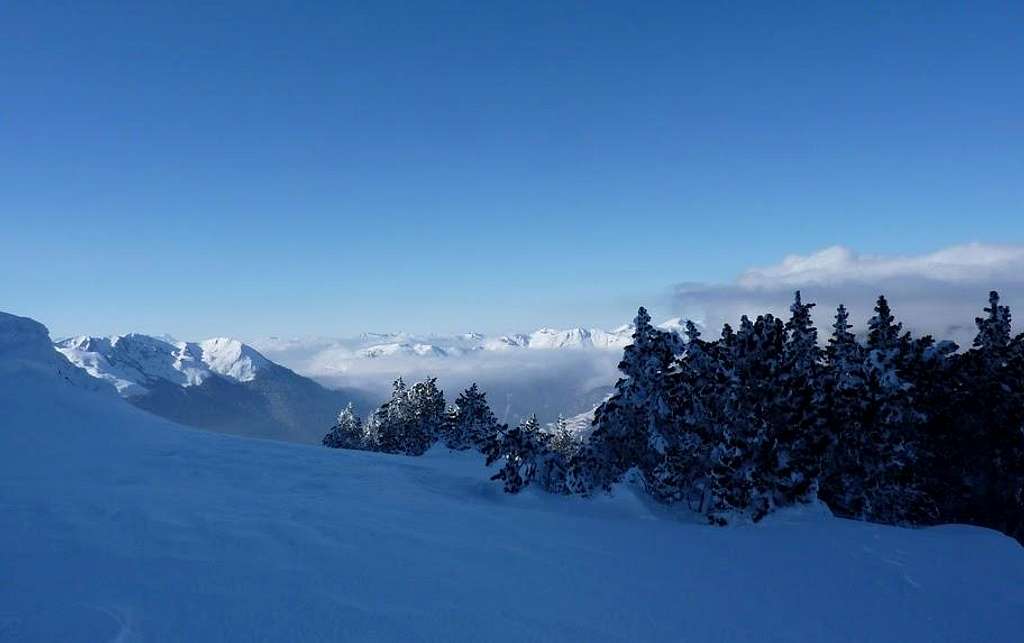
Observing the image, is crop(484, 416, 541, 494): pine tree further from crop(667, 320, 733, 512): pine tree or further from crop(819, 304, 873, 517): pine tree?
crop(819, 304, 873, 517): pine tree

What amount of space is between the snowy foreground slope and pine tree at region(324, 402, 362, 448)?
4711cm

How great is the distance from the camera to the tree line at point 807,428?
72.4 feet

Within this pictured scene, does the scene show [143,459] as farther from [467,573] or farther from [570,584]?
[570,584]

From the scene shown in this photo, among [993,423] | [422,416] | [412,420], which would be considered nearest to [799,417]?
[993,423]

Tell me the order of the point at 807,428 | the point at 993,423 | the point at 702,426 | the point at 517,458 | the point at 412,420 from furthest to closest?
1. the point at 412,420
2. the point at 993,423
3. the point at 807,428
4. the point at 702,426
5. the point at 517,458

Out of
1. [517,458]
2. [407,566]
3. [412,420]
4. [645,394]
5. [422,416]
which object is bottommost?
[407,566]

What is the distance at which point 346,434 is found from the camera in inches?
2714

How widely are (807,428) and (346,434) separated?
56298 mm

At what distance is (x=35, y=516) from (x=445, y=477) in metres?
14.9

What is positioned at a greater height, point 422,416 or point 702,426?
point 702,426

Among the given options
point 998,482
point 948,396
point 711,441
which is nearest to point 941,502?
point 998,482

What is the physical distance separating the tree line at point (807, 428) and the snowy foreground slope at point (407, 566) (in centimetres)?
308

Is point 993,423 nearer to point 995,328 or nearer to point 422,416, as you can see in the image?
point 995,328

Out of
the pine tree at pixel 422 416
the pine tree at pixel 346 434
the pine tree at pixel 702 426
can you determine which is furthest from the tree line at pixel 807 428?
the pine tree at pixel 346 434
